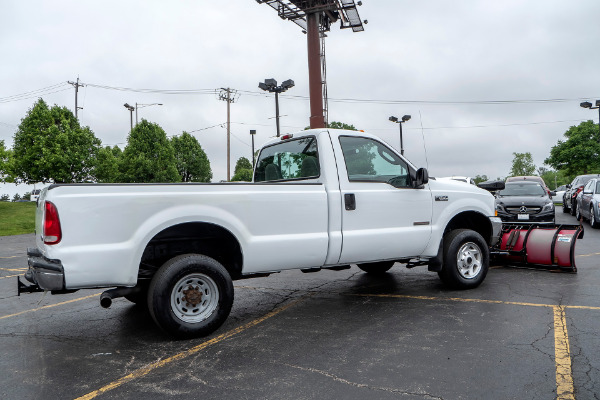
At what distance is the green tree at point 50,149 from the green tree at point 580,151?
42.9 m

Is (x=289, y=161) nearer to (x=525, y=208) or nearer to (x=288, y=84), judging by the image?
(x=525, y=208)

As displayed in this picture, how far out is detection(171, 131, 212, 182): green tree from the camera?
5344 cm

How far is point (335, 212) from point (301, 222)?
450 mm

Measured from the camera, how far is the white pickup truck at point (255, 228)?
160 inches

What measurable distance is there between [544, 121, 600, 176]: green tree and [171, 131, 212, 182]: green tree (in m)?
38.1

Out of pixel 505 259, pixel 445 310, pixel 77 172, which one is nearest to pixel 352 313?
pixel 445 310

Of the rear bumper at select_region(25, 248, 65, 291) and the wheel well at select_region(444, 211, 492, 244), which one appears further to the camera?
the wheel well at select_region(444, 211, 492, 244)

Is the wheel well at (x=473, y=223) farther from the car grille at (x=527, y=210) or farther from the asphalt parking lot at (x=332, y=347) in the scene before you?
the car grille at (x=527, y=210)

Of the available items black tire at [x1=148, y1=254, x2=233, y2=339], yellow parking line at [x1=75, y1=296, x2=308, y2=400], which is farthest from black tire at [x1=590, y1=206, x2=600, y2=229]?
black tire at [x1=148, y1=254, x2=233, y2=339]

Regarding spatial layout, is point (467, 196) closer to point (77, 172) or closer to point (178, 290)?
point (178, 290)

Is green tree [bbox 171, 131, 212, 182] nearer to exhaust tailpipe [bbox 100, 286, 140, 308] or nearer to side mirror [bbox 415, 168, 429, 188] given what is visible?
side mirror [bbox 415, 168, 429, 188]

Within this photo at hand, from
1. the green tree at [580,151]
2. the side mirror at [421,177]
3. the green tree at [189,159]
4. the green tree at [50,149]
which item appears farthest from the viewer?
the green tree at [189,159]

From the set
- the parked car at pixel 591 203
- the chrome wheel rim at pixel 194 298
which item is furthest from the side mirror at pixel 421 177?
the parked car at pixel 591 203

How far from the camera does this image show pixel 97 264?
4.07 m
